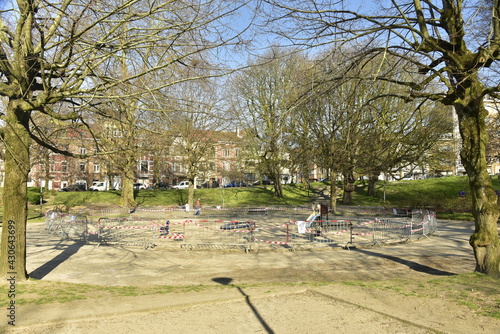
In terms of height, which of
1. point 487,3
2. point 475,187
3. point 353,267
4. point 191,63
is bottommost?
point 353,267

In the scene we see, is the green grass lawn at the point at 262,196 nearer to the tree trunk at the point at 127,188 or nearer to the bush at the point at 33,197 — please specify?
the bush at the point at 33,197

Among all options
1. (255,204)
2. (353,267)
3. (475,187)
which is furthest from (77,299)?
(255,204)

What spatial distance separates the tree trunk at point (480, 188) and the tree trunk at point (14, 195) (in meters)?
10.1

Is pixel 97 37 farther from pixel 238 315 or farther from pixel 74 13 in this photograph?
pixel 238 315

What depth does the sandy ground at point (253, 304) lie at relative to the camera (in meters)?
4.97

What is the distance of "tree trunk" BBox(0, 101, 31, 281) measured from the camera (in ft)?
24.8

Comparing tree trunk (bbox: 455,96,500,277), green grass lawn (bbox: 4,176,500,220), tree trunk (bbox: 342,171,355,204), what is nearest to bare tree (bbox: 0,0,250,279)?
tree trunk (bbox: 455,96,500,277)

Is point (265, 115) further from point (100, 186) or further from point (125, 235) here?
point (100, 186)

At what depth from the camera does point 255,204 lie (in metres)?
38.9

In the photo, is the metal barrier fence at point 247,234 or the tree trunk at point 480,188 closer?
the tree trunk at point 480,188

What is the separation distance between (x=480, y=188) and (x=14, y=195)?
10660 millimetres

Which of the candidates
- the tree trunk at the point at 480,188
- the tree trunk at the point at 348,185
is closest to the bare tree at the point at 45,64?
the tree trunk at the point at 480,188

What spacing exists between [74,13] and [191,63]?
239 cm

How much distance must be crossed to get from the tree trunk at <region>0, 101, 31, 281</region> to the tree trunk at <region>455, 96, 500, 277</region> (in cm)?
1007
